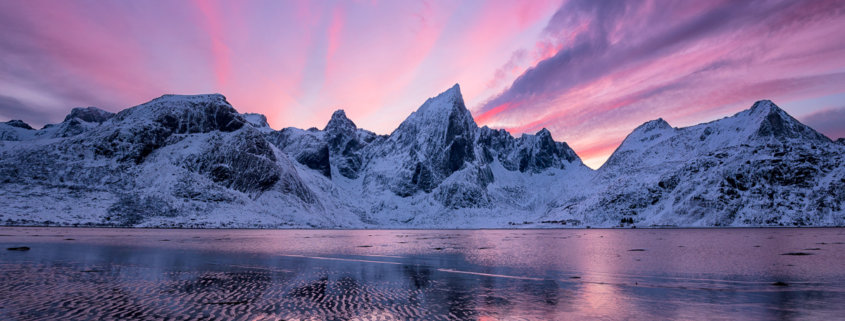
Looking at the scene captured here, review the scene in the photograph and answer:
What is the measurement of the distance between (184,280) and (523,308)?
685 inches

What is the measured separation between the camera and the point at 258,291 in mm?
18562

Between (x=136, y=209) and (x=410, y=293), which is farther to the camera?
(x=136, y=209)

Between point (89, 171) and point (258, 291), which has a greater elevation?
point (89, 171)

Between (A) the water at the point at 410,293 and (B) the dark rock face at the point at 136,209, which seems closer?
(A) the water at the point at 410,293

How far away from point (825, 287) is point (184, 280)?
31.8 m

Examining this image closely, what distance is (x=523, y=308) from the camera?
14.8m

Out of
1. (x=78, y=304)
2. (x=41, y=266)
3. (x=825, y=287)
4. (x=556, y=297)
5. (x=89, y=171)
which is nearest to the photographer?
(x=78, y=304)

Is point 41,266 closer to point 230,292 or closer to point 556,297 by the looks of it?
point 230,292

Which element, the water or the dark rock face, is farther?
the dark rock face

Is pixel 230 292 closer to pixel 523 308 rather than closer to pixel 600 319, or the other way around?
pixel 523 308

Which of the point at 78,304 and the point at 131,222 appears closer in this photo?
the point at 78,304

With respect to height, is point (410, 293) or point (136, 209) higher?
point (136, 209)

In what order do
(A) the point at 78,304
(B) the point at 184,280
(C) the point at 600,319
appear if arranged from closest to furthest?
(C) the point at 600,319, (A) the point at 78,304, (B) the point at 184,280

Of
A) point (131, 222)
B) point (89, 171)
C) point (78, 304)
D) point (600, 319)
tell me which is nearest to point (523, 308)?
point (600, 319)
